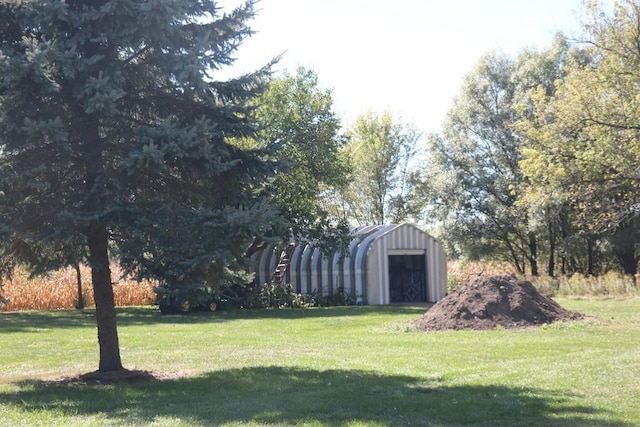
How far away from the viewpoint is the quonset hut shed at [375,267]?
3512cm

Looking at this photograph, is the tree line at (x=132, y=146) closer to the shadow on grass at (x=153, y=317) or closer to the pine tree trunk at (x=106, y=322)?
the pine tree trunk at (x=106, y=322)

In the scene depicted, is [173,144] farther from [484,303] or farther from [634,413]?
[484,303]

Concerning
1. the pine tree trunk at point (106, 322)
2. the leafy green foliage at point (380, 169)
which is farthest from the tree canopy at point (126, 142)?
the leafy green foliage at point (380, 169)

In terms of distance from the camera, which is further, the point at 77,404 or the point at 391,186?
the point at 391,186

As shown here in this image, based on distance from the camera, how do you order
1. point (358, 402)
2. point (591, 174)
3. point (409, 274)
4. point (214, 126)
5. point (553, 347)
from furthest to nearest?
point (409, 274) < point (591, 174) < point (553, 347) < point (214, 126) < point (358, 402)

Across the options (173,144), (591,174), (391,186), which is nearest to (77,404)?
(173,144)

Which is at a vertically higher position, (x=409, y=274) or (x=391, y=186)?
(x=391, y=186)

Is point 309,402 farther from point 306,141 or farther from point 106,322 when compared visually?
point 306,141

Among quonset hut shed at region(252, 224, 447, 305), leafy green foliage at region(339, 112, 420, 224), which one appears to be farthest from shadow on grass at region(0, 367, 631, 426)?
leafy green foliage at region(339, 112, 420, 224)

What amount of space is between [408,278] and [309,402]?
28.9 m

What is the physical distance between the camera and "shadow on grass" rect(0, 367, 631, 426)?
29.3 ft

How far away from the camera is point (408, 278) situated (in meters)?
38.6

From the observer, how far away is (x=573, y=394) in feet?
33.1

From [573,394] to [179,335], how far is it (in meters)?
12.5
